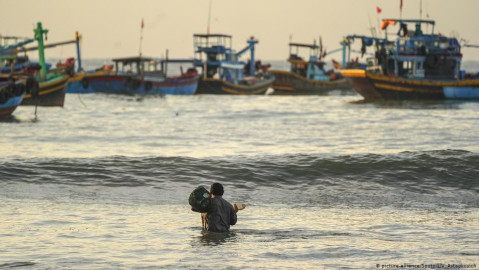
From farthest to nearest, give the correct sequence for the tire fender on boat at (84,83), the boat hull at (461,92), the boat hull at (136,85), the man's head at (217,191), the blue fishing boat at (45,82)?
1. the tire fender on boat at (84,83)
2. the boat hull at (136,85)
3. the boat hull at (461,92)
4. the blue fishing boat at (45,82)
5. the man's head at (217,191)

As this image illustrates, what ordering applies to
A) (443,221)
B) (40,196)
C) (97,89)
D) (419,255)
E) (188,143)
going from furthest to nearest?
(97,89), (188,143), (40,196), (443,221), (419,255)

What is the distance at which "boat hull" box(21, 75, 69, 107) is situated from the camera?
45375mm

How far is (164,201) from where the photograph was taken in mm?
14797

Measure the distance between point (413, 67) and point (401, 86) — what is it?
1759mm

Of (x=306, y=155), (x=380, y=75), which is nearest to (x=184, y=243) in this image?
Answer: (x=306, y=155)

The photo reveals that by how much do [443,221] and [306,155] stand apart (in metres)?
9.17

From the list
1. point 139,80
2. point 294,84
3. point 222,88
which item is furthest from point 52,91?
point 294,84

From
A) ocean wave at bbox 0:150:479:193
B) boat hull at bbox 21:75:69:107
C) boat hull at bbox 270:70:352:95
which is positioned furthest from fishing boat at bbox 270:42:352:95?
ocean wave at bbox 0:150:479:193

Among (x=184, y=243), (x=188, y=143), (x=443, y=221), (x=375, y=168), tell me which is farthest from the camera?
(x=188, y=143)

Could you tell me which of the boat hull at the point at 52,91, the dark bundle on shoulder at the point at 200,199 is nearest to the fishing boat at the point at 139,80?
the boat hull at the point at 52,91

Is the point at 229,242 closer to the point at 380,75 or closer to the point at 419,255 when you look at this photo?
the point at 419,255

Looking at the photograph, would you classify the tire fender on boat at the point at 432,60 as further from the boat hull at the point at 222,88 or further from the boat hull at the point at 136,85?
the boat hull at the point at 136,85

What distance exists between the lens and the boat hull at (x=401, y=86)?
52750mm

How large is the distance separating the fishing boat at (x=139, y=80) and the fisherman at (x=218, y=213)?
48.5 meters
